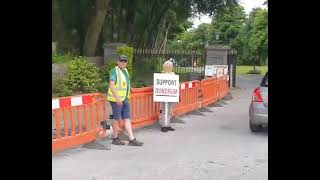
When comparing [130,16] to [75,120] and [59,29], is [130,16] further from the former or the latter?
[75,120]

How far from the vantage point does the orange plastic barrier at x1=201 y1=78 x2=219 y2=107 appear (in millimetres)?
17078

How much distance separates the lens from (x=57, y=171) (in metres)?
7.52

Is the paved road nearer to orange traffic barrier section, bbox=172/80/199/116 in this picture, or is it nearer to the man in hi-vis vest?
the man in hi-vis vest

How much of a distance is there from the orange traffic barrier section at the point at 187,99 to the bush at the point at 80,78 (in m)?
3.45

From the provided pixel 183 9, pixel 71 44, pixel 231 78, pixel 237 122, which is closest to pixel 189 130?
pixel 237 122

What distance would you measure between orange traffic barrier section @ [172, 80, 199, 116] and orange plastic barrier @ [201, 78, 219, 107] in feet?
3.20

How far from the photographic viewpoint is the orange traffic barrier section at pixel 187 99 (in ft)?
46.9

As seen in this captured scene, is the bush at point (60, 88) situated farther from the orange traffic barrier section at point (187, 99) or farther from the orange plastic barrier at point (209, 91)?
the orange plastic barrier at point (209, 91)

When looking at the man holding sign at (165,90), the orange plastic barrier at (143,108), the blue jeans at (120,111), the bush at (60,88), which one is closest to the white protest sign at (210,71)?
the bush at (60,88)

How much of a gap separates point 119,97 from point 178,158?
67.7 inches

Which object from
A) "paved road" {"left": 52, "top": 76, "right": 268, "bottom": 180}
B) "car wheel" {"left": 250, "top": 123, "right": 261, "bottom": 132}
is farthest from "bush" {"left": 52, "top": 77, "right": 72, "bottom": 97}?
"car wheel" {"left": 250, "top": 123, "right": 261, "bottom": 132}
